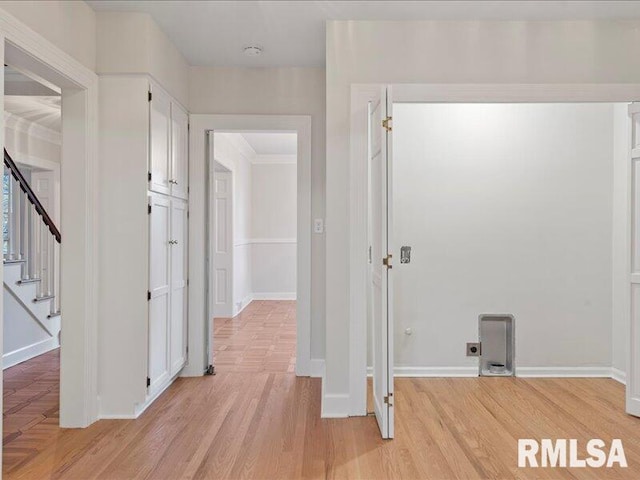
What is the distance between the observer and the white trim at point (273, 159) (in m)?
8.20

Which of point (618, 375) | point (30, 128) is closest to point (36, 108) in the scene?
point (30, 128)

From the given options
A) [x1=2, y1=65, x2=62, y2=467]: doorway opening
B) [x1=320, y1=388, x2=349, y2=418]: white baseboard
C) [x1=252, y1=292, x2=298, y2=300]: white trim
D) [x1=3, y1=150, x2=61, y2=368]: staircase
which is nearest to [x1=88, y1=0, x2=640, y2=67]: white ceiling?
[x1=2, y1=65, x2=62, y2=467]: doorway opening

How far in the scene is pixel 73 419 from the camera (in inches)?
107

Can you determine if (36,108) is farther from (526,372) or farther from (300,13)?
(526,372)

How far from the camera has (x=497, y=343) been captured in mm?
3838

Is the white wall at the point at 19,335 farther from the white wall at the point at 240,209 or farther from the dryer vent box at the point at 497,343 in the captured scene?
the dryer vent box at the point at 497,343

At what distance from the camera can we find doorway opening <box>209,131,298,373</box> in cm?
448

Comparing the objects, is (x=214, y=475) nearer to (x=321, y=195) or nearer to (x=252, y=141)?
(x=321, y=195)

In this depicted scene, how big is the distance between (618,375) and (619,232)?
115 cm

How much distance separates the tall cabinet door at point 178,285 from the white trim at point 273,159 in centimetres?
468

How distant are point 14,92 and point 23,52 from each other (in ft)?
7.36

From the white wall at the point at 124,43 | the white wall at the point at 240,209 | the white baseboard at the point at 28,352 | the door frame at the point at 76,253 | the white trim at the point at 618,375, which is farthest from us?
the white wall at the point at 240,209

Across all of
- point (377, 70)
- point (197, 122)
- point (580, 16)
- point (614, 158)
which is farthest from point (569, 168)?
point (197, 122)

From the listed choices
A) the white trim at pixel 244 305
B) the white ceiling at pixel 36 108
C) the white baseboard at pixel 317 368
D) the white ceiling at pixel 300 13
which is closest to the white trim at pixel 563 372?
the white baseboard at pixel 317 368
